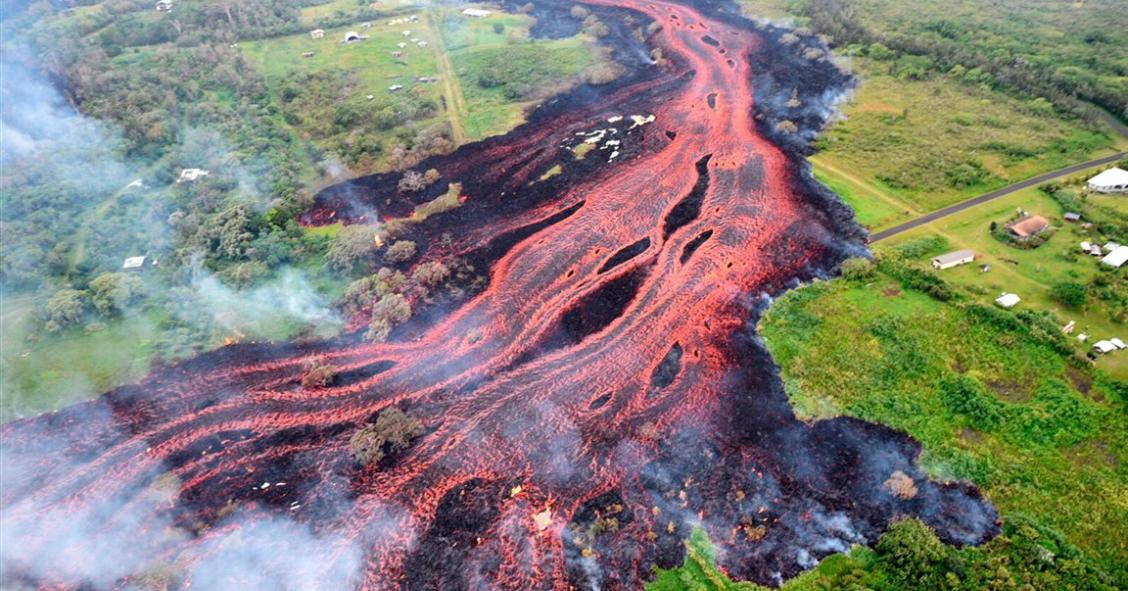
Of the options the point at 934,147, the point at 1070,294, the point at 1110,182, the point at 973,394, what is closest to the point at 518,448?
the point at 973,394

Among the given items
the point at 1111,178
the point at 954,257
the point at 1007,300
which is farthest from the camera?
the point at 1111,178

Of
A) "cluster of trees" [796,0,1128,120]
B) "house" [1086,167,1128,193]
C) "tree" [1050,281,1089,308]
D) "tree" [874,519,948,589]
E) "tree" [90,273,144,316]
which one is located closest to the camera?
"tree" [874,519,948,589]

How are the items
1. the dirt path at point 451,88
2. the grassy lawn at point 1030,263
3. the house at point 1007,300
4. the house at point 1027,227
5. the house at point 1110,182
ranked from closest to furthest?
the grassy lawn at point 1030,263
the house at point 1007,300
the house at point 1027,227
the house at point 1110,182
the dirt path at point 451,88

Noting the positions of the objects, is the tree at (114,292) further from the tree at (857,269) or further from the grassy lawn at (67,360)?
A: the tree at (857,269)

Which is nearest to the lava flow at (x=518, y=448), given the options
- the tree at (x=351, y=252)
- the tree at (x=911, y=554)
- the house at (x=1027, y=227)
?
the tree at (x=911, y=554)

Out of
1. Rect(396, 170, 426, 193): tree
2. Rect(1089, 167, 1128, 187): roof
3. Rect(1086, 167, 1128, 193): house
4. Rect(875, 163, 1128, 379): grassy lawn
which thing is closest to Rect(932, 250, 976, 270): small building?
Rect(875, 163, 1128, 379): grassy lawn

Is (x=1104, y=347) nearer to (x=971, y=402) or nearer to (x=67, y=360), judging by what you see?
(x=971, y=402)

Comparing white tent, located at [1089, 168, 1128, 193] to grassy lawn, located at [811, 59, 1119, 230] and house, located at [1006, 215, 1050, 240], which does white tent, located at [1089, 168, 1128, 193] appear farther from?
house, located at [1006, 215, 1050, 240]
